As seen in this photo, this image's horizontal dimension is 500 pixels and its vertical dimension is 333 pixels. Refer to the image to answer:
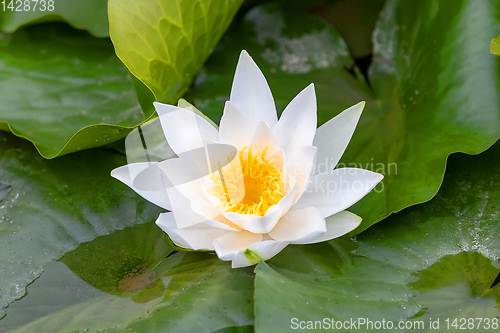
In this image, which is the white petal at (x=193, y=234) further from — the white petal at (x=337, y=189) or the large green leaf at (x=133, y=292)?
the white petal at (x=337, y=189)

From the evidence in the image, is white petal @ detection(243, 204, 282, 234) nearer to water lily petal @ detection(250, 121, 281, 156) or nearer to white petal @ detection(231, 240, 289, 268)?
white petal @ detection(231, 240, 289, 268)

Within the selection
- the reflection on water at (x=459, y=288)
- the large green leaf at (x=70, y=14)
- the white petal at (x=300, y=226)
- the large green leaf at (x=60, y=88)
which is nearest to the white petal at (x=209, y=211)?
the white petal at (x=300, y=226)

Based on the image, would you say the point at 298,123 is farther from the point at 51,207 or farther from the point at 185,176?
the point at 51,207

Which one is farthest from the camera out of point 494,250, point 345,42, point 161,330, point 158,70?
point 345,42

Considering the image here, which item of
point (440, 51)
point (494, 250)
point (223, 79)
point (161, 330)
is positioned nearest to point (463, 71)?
point (440, 51)

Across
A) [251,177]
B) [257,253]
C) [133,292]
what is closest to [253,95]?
[251,177]

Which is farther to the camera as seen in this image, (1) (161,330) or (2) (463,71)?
(2) (463,71)

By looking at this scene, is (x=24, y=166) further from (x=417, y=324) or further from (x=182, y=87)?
(x=417, y=324)
